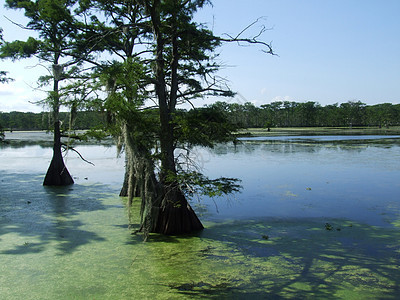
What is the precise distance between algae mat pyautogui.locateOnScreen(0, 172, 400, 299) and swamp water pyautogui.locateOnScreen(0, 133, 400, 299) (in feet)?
0.06

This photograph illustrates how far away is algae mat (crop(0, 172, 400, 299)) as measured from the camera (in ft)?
17.1

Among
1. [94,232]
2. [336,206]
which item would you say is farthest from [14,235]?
[336,206]

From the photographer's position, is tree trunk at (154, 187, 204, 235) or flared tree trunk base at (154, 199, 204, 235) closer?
tree trunk at (154, 187, 204, 235)

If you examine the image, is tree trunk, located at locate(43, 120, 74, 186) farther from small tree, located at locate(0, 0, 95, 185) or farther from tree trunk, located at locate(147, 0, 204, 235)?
tree trunk, located at locate(147, 0, 204, 235)

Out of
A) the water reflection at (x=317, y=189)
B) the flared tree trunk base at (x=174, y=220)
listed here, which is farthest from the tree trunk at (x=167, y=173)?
the water reflection at (x=317, y=189)

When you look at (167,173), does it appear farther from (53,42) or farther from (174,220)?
(53,42)

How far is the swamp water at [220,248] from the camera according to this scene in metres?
5.30

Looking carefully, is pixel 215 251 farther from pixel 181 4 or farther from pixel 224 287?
pixel 181 4

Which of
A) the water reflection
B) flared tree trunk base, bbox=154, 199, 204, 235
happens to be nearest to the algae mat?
flared tree trunk base, bbox=154, 199, 204, 235

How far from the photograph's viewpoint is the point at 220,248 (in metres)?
7.09

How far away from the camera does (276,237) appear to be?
7754 mm

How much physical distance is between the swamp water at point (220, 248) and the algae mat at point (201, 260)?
2 centimetres

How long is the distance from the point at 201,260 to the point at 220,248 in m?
0.74

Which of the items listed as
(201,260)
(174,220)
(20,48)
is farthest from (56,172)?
(201,260)
